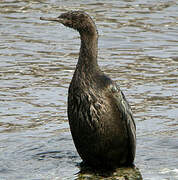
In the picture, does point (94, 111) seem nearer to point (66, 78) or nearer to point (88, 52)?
point (88, 52)

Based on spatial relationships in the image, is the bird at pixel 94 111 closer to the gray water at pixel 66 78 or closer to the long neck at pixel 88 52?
the long neck at pixel 88 52

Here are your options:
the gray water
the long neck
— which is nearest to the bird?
the long neck

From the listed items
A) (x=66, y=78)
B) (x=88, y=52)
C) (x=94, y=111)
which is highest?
(x=88, y=52)

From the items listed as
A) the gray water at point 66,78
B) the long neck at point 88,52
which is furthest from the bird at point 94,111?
the gray water at point 66,78

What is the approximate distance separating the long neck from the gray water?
3.85 ft

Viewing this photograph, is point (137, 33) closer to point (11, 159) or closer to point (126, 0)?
point (126, 0)

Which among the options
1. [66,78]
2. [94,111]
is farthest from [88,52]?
[66,78]

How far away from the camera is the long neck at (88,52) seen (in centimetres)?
734

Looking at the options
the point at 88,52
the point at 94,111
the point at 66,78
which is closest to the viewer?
the point at 94,111

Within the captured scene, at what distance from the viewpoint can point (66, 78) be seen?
1186 cm

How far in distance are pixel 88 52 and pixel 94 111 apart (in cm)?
66

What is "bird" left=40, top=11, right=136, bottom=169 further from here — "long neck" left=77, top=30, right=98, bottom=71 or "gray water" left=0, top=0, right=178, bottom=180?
"gray water" left=0, top=0, right=178, bottom=180

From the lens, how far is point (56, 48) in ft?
45.3

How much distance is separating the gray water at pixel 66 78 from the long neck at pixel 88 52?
117 centimetres
